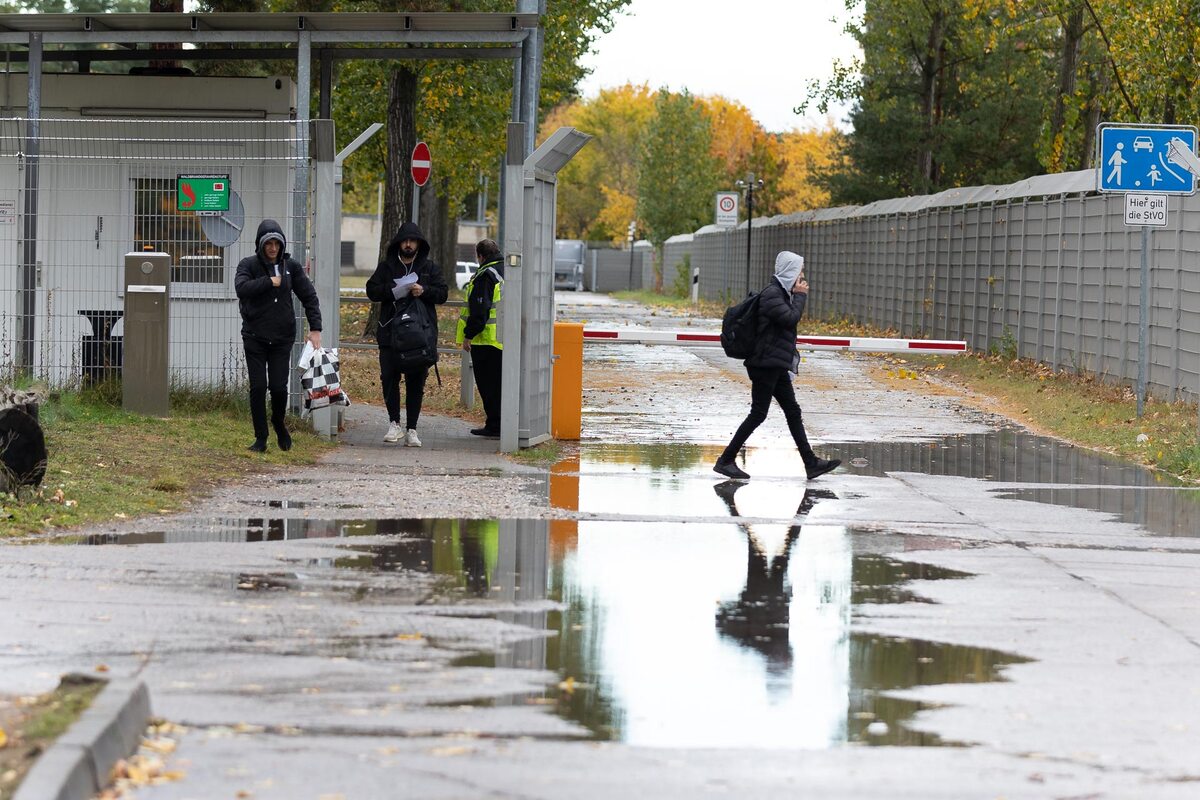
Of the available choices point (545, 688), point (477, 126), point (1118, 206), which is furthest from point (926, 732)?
point (477, 126)

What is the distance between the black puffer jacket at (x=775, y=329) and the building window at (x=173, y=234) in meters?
5.32

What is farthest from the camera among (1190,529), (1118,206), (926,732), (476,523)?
(1118,206)

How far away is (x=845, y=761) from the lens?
18.4ft

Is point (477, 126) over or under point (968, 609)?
over

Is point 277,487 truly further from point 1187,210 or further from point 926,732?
point 1187,210

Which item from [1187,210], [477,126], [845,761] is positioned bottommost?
[845,761]

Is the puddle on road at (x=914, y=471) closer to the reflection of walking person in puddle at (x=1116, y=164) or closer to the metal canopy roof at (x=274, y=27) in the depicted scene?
the reflection of walking person in puddle at (x=1116, y=164)

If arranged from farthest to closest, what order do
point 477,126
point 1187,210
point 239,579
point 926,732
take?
1. point 477,126
2. point 1187,210
3. point 239,579
4. point 926,732

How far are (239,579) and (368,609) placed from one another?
3.02ft

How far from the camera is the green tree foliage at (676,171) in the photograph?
76188mm

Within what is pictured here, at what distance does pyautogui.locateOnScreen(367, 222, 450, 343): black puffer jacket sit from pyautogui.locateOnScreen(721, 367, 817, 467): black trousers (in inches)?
105

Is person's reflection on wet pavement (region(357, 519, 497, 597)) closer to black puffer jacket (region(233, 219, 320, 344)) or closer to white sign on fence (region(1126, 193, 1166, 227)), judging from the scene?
black puffer jacket (region(233, 219, 320, 344))

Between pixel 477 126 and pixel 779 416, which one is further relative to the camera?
pixel 477 126

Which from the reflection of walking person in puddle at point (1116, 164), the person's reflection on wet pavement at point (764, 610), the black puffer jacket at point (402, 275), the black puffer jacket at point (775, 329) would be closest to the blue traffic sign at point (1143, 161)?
the reflection of walking person in puddle at point (1116, 164)
